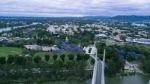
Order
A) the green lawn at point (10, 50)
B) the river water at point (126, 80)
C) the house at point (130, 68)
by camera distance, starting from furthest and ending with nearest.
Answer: the green lawn at point (10, 50) → the house at point (130, 68) → the river water at point (126, 80)

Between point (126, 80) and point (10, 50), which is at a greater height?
point (10, 50)

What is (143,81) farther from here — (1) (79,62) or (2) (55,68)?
(2) (55,68)

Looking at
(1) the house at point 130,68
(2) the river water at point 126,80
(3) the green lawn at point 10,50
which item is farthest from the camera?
(3) the green lawn at point 10,50

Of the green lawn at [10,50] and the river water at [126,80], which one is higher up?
the green lawn at [10,50]

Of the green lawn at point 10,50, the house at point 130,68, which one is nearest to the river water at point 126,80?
the house at point 130,68

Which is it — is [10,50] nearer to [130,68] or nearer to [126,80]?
[130,68]

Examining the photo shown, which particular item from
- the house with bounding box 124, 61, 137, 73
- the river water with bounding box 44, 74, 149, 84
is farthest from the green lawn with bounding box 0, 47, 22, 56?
the river water with bounding box 44, 74, 149, 84

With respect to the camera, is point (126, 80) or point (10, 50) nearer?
point (126, 80)

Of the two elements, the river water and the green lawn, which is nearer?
the river water

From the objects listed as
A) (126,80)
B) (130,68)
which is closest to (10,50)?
(130,68)

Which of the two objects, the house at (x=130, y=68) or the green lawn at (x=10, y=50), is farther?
the green lawn at (x=10, y=50)

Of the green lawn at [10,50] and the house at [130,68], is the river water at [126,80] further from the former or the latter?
the green lawn at [10,50]

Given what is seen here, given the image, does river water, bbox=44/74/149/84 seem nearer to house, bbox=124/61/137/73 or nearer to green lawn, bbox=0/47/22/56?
house, bbox=124/61/137/73
